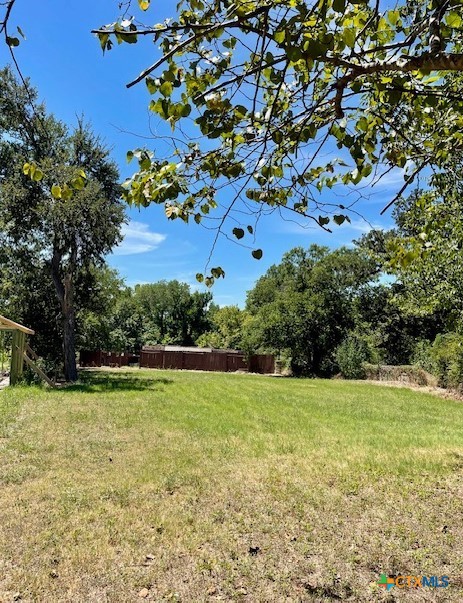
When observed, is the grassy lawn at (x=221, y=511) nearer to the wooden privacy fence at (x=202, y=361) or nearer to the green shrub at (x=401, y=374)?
the green shrub at (x=401, y=374)

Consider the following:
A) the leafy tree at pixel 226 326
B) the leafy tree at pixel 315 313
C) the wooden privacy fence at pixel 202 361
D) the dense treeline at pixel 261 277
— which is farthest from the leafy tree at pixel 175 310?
the leafy tree at pixel 315 313

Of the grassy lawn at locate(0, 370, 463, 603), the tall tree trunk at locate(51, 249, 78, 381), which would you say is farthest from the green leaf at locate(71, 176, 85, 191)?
the tall tree trunk at locate(51, 249, 78, 381)

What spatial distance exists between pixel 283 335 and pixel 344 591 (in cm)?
2909

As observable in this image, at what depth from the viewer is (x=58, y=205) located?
16625 millimetres

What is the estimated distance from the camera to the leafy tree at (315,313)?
32.1 m

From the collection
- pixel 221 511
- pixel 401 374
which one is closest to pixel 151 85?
pixel 221 511

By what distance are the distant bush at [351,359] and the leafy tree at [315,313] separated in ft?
8.38

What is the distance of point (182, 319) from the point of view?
6681 centimetres

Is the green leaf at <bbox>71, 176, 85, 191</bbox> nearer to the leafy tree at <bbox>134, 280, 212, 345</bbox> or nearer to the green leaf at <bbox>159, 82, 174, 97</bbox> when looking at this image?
the green leaf at <bbox>159, 82, 174, 97</bbox>

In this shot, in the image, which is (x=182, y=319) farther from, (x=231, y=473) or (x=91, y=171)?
(x=231, y=473)

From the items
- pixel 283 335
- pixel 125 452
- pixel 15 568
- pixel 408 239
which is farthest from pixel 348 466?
pixel 283 335

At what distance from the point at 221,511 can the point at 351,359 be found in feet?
81.9

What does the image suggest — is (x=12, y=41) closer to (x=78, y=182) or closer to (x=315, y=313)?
(x=78, y=182)

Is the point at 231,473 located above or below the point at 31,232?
below
